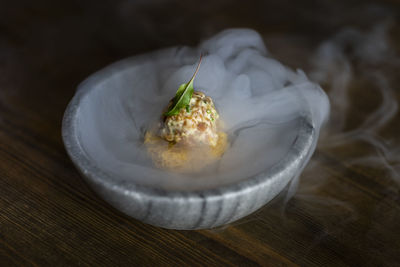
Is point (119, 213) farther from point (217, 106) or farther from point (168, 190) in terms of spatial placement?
point (217, 106)

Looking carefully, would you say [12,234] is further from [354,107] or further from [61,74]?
[354,107]

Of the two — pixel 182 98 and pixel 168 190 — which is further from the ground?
pixel 182 98

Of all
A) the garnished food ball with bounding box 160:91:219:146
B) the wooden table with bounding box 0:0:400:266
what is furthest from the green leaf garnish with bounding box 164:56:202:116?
the wooden table with bounding box 0:0:400:266

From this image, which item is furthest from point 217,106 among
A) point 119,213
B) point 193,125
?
point 119,213

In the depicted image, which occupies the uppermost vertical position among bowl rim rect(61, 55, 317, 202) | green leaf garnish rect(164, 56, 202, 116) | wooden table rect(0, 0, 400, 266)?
green leaf garnish rect(164, 56, 202, 116)

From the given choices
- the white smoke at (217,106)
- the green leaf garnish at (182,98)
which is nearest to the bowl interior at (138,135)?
the white smoke at (217,106)

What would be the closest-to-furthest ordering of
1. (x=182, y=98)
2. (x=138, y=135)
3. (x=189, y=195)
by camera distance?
(x=189, y=195) → (x=182, y=98) → (x=138, y=135)

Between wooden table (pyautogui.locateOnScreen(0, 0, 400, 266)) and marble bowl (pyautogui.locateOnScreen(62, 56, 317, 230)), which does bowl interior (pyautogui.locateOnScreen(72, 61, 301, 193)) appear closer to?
marble bowl (pyautogui.locateOnScreen(62, 56, 317, 230))
